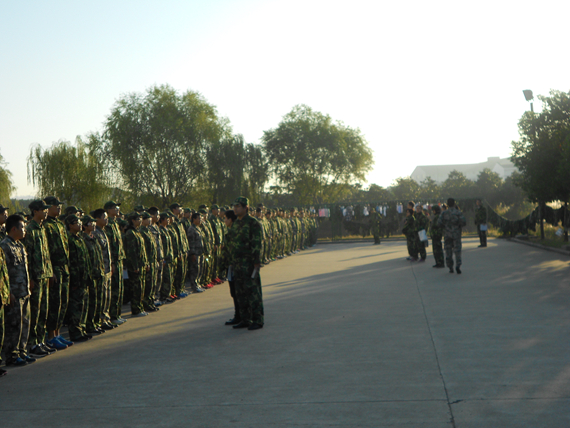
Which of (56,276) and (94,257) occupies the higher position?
(94,257)

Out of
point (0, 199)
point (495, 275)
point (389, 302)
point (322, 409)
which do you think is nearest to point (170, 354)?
point (322, 409)

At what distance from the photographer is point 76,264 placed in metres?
8.50

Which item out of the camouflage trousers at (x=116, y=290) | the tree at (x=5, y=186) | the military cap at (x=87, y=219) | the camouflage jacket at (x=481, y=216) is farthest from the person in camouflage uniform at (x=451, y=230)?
the tree at (x=5, y=186)

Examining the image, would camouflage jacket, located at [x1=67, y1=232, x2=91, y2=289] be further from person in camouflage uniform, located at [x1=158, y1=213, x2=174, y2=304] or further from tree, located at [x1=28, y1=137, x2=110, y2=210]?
tree, located at [x1=28, y1=137, x2=110, y2=210]

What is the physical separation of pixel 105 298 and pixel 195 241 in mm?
4886

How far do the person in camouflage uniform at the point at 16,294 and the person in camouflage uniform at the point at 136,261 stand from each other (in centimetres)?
330

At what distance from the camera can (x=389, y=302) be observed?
10.9 metres

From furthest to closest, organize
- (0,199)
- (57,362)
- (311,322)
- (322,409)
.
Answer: (0,199)
(311,322)
(57,362)
(322,409)

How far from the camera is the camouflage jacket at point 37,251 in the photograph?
24.5ft

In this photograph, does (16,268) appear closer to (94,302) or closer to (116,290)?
(94,302)

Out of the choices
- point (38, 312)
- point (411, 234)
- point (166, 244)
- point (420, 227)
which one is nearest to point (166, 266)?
point (166, 244)

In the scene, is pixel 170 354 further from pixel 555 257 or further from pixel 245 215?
pixel 555 257

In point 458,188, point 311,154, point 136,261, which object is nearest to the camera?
point 136,261

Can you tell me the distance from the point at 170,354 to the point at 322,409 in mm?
3014
